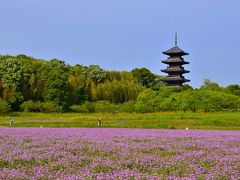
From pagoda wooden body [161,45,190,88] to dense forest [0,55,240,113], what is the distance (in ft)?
42.5

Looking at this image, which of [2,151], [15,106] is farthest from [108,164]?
[15,106]

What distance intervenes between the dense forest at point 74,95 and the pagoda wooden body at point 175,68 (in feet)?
42.5

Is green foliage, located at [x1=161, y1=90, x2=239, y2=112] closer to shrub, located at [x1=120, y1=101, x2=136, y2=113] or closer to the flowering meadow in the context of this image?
shrub, located at [x1=120, y1=101, x2=136, y2=113]

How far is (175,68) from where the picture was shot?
112 meters

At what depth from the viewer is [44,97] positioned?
291 feet

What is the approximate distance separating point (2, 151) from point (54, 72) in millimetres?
74886

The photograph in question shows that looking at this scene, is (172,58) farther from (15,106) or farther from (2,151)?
(2,151)

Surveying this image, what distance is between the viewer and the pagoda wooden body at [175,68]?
4333 inches

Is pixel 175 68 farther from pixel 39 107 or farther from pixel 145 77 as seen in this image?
pixel 39 107

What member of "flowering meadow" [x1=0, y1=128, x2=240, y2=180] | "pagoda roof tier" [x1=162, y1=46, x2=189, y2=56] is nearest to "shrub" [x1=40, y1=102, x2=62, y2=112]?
"pagoda roof tier" [x1=162, y1=46, x2=189, y2=56]

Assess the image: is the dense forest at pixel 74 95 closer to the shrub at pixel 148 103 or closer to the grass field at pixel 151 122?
the shrub at pixel 148 103

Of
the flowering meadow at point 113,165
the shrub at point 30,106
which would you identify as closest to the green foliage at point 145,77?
the shrub at point 30,106

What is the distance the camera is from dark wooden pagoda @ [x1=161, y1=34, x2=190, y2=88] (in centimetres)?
11006

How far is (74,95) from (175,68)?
29.9 meters
